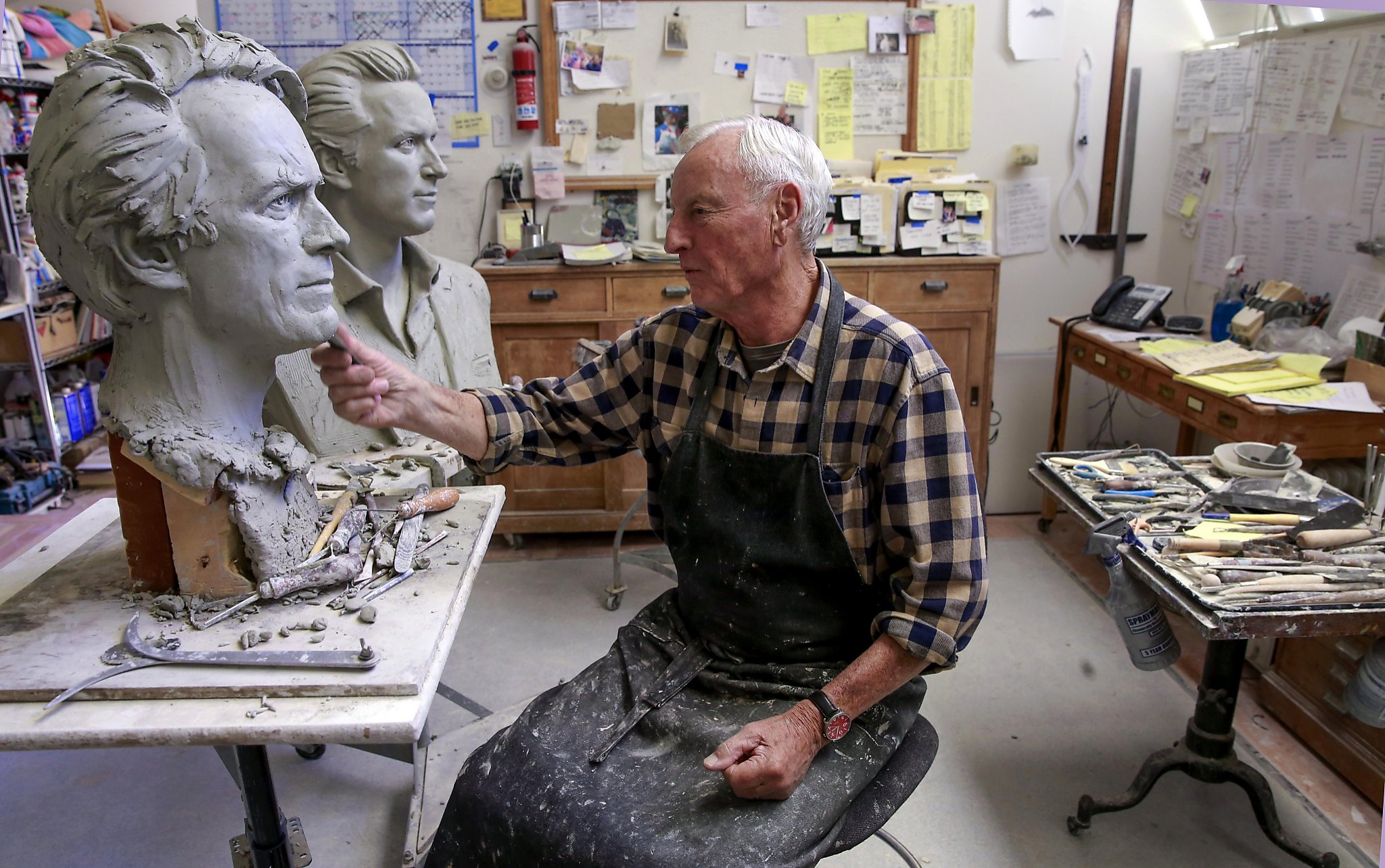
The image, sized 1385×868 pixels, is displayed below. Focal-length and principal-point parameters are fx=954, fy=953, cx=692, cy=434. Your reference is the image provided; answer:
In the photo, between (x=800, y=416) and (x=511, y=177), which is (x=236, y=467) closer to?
(x=800, y=416)

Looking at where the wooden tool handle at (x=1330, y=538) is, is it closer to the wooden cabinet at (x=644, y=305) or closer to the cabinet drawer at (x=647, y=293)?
the wooden cabinet at (x=644, y=305)

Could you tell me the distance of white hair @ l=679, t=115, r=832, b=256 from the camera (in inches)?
60.7

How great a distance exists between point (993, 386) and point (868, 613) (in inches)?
110

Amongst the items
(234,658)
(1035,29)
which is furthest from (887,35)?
(234,658)

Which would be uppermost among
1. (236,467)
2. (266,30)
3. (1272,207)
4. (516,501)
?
(266,30)

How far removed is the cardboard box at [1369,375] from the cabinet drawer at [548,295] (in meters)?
2.43

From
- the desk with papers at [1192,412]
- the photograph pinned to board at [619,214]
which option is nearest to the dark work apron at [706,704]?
the desk with papers at [1192,412]

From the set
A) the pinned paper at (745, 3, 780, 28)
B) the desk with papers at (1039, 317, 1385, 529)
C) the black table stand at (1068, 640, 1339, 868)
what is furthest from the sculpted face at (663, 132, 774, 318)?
the pinned paper at (745, 3, 780, 28)

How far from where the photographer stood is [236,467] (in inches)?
56.7

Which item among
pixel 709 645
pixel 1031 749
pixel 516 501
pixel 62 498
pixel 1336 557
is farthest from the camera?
pixel 62 498

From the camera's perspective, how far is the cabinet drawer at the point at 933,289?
11.8ft

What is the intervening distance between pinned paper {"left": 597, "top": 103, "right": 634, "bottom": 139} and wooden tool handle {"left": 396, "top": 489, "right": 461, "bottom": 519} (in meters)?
2.34

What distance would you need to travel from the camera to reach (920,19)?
3754 millimetres

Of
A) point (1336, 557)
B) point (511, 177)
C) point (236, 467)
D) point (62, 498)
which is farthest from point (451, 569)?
point (62, 498)
